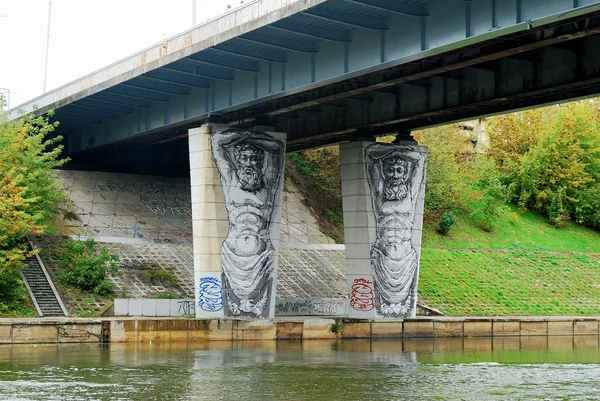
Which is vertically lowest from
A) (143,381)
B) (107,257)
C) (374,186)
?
(143,381)

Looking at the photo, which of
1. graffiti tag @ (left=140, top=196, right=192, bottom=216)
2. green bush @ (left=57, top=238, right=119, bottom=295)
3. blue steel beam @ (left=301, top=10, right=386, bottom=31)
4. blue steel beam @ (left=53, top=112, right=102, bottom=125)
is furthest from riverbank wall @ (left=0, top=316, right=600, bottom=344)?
graffiti tag @ (left=140, top=196, right=192, bottom=216)

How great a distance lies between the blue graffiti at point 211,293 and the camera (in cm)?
4747

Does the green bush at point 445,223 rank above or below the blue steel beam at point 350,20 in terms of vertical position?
below

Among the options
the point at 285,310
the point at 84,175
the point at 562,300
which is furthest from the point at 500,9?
the point at 84,175

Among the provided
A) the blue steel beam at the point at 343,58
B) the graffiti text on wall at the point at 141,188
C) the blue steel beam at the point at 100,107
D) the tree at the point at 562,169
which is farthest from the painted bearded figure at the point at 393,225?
the tree at the point at 562,169

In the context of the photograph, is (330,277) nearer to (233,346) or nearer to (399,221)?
(399,221)

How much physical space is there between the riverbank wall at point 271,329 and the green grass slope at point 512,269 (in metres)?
4.27

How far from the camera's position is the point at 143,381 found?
99.3ft

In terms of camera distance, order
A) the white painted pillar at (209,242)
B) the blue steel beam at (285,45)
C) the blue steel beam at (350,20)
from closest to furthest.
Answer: the blue steel beam at (350,20)
the blue steel beam at (285,45)
the white painted pillar at (209,242)

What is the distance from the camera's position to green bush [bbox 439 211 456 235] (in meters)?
74.8

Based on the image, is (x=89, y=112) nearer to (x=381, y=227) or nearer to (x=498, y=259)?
(x=381, y=227)

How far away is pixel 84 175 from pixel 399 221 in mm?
24857

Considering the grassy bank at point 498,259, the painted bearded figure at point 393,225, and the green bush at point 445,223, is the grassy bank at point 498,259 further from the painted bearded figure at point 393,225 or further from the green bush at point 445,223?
the painted bearded figure at point 393,225

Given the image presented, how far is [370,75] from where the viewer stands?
133ft
